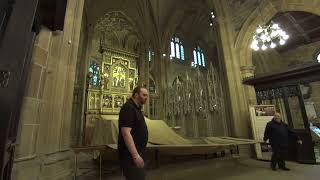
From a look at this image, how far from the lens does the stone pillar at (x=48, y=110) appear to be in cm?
286

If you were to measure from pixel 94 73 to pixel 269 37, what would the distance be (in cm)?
1160

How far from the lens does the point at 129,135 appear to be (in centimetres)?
192

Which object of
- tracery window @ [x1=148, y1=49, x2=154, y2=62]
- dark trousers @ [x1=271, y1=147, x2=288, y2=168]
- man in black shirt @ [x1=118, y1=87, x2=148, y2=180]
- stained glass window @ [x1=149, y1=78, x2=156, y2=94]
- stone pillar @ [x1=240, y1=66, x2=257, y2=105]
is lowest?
dark trousers @ [x1=271, y1=147, x2=288, y2=168]

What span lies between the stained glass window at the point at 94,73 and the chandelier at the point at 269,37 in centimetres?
1054

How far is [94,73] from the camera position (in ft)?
46.1

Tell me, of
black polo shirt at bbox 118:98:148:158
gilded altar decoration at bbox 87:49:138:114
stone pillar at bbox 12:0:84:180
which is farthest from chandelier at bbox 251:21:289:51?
gilded altar decoration at bbox 87:49:138:114

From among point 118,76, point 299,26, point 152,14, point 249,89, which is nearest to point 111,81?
point 118,76

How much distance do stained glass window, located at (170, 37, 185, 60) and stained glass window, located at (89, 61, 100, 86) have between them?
715cm

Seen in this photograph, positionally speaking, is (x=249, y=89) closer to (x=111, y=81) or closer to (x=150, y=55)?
(x=111, y=81)

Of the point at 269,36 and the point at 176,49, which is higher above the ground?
the point at 176,49

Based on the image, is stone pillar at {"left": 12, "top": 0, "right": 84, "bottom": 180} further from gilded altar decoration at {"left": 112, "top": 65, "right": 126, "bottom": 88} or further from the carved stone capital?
gilded altar decoration at {"left": 112, "top": 65, "right": 126, "bottom": 88}

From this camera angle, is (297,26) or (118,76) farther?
(118,76)

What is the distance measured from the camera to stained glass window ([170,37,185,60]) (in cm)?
1794

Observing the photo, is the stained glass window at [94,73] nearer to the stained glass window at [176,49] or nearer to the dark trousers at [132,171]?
the stained glass window at [176,49]
